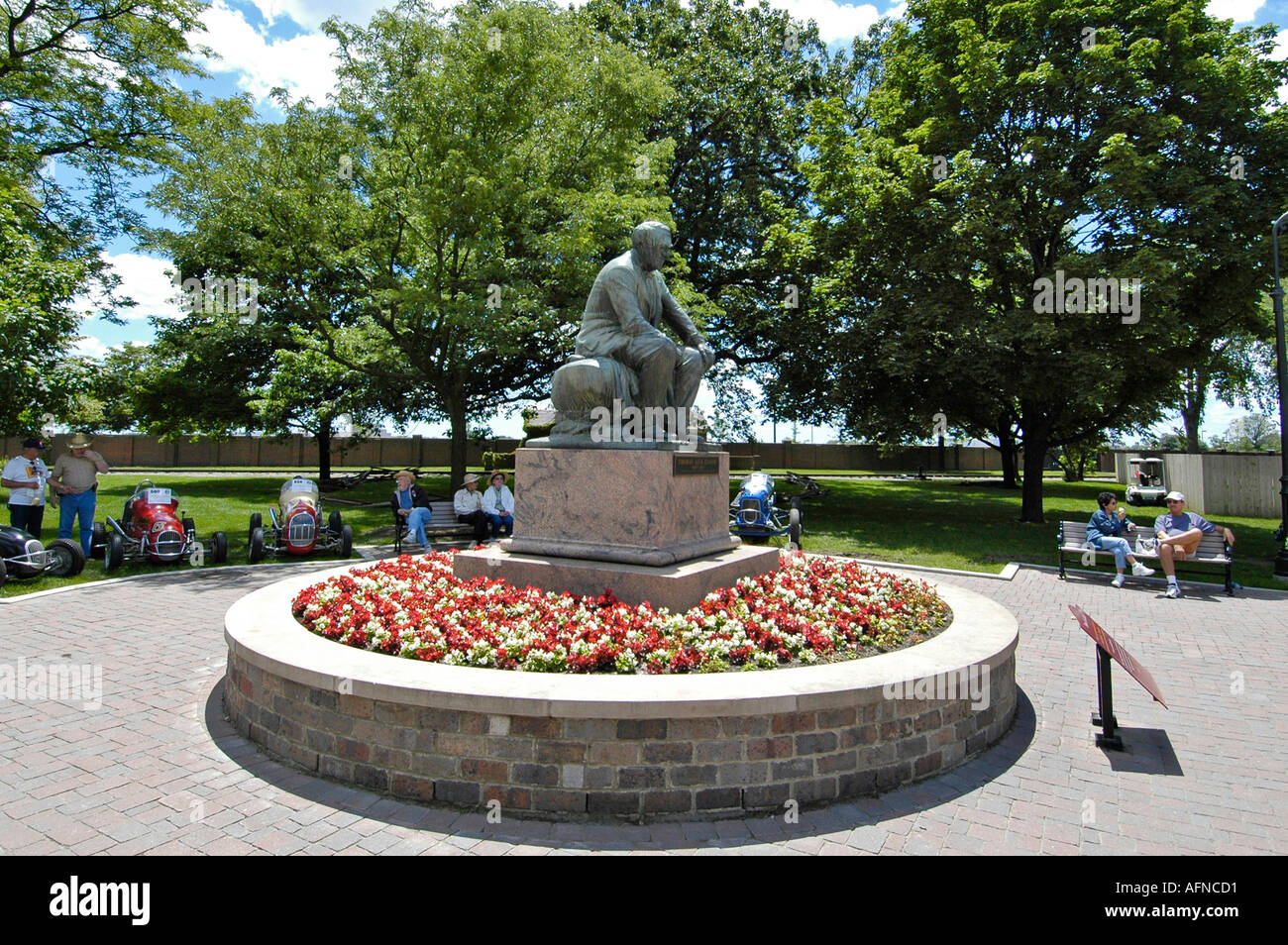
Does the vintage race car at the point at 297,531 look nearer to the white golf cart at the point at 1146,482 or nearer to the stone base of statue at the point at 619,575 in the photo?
the stone base of statue at the point at 619,575

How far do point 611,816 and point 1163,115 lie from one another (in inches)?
657

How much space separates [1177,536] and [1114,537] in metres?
0.97

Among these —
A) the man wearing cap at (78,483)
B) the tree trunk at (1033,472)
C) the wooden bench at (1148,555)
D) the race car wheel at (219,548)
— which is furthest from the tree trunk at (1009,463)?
the man wearing cap at (78,483)

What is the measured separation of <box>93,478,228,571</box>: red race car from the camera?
10.6 meters

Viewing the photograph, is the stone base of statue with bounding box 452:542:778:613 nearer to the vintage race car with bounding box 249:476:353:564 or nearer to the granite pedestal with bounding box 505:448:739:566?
the granite pedestal with bounding box 505:448:739:566

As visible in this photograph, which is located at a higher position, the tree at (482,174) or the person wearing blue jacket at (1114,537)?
the tree at (482,174)

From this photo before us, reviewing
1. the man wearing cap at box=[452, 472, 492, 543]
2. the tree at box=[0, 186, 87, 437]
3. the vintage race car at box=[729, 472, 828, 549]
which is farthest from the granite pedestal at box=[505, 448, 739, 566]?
the tree at box=[0, 186, 87, 437]

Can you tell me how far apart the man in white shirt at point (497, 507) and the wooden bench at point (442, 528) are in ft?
1.52

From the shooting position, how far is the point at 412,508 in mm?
12258

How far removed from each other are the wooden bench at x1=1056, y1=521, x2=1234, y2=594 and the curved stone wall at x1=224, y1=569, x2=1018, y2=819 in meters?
8.17

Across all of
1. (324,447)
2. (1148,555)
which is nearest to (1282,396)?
(1148,555)

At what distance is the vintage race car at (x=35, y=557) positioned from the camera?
909 centimetres

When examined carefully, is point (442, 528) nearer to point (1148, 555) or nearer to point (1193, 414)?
point (1148, 555)
